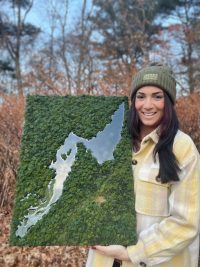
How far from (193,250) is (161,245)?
25 cm

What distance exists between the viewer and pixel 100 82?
5781 millimetres

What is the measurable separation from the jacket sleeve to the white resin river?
312 millimetres

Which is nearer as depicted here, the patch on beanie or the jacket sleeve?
the jacket sleeve

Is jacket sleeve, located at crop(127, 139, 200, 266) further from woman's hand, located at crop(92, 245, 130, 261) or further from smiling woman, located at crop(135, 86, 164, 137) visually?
smiling woman, located at crop(135, 86, 164, 137)

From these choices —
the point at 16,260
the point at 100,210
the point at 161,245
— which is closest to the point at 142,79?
the point at 100,210

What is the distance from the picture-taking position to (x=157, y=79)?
1.68 m

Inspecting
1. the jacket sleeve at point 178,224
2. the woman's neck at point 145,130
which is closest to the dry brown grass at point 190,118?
the woman's neck at point 145,130

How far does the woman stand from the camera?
156cm

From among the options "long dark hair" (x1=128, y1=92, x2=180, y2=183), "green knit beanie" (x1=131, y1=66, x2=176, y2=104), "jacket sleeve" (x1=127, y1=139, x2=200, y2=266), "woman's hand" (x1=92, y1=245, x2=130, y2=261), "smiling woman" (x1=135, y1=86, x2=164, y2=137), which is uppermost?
"green knit beanie" (x1=131, y1=66, x2=176, y2=104)

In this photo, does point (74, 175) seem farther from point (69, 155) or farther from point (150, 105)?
point (150, 105)

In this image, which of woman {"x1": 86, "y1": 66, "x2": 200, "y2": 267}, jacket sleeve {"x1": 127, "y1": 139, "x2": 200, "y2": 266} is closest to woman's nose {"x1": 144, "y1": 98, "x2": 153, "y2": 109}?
woman {"x1": 86, "y1": 66, "x2": 200, "y2": 267}

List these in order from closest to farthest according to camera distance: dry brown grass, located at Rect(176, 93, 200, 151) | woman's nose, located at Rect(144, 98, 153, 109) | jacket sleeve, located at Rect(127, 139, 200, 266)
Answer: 1. jacket sleeve, located at Rect(127, 139, 200, 266)
2. woman's nose, located at Rect(144, 98, 153, 109)
3. dry brown grass, located at Rect(176, 93, 200, 151)

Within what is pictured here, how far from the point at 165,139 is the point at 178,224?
1.12 feet

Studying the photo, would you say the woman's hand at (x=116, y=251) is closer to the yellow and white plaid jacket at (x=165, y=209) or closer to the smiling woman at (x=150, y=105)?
the yellow and white plaid jacket at (x=165, y=209)
